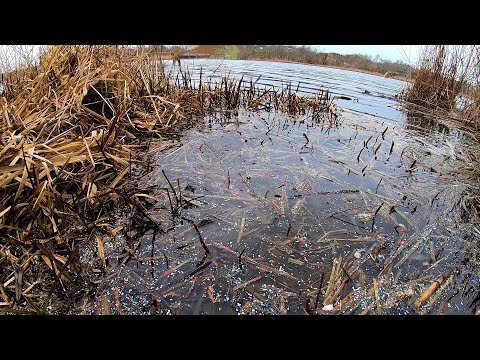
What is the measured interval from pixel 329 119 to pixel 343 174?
323 cm

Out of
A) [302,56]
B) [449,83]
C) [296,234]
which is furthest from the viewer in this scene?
[302,56]

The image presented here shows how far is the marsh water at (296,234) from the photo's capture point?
198 cm

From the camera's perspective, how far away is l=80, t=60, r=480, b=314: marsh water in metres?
1.98

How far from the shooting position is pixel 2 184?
215 centimetres

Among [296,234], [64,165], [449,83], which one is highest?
[449,83]

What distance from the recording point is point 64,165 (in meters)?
2.48

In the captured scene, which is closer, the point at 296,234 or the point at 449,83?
the point at 296,234

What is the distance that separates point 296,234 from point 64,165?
2.20 meters

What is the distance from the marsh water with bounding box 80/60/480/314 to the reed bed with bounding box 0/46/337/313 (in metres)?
0.26

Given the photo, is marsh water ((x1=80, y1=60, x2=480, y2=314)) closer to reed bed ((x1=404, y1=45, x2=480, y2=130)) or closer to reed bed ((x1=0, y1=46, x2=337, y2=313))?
reed bed ((x1=0, y1=46, x2=337, y2=313))

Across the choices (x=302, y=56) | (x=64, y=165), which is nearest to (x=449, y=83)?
(x=64, y=165)

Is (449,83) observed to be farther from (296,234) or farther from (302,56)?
(302,56)

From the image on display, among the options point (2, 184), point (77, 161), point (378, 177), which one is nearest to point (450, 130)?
point (378, 177)
